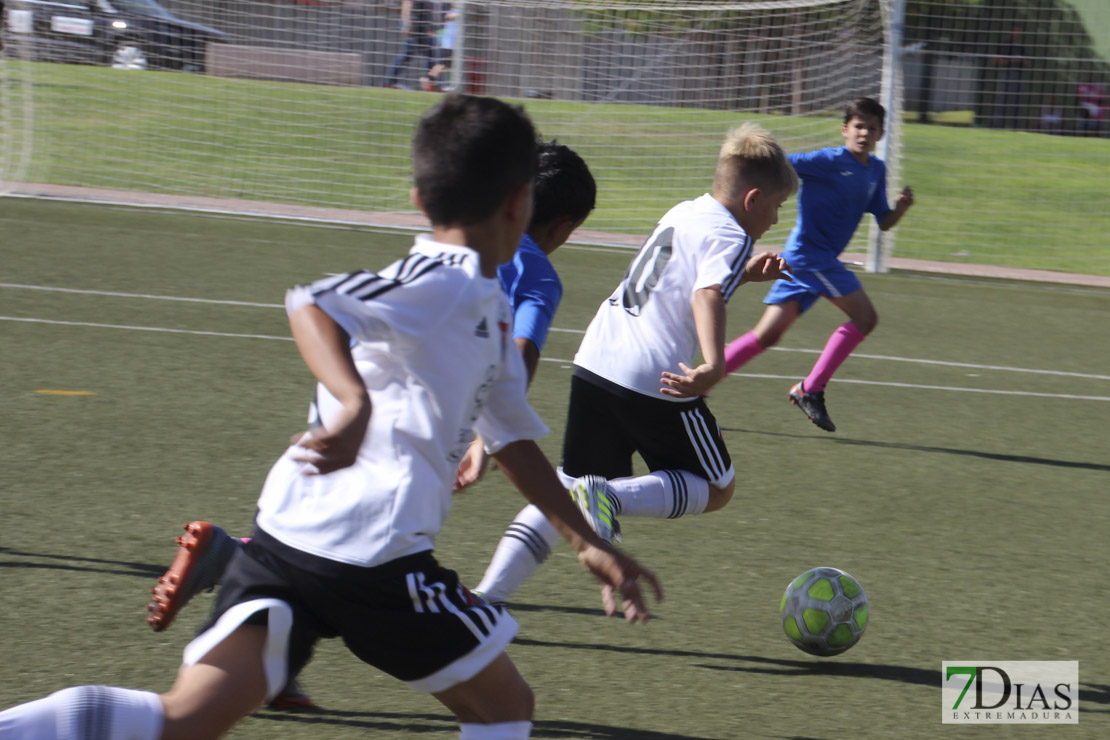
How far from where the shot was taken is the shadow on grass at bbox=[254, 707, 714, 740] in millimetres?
3131

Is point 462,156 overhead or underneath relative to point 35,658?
overhead

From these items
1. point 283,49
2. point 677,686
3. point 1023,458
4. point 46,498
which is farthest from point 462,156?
point 283,49

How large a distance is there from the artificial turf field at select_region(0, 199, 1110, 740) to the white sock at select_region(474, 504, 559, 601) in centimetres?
23

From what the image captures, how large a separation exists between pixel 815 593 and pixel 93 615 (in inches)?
79.5

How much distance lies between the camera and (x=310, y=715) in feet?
10.4

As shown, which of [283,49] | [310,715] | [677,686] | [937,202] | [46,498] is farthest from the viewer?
[937,202]

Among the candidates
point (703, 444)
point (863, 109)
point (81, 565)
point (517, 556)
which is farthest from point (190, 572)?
point (863, 109)

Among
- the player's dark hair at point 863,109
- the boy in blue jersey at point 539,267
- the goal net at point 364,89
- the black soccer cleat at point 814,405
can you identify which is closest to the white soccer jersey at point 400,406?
the boy in blue jersey at point 539,267

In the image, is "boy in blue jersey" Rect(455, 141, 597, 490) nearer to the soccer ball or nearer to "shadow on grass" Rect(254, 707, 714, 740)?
"shadow on grass" Rect(254, 707, 714, 740)

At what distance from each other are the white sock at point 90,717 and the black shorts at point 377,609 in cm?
18

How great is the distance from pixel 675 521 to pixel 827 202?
2956 millimetres

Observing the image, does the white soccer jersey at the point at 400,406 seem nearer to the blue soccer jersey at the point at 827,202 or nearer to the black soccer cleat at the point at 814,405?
the black soccer cleat at the point at 814,405

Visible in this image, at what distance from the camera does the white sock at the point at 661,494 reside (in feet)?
12.6

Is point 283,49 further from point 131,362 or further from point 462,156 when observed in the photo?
point 462,156
